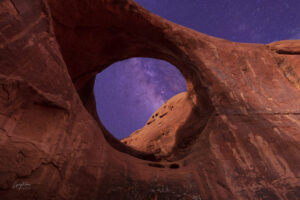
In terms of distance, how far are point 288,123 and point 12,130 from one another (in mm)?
5315

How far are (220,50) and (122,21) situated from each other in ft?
10.6

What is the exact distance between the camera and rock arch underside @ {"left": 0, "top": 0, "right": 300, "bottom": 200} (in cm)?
195

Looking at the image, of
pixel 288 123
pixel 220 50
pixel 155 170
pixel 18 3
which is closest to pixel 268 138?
pixel 288 123

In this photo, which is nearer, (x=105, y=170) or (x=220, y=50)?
(x=105, y=170)

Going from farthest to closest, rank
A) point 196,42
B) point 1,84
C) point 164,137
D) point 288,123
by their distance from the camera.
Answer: point 164,137
point 196,42
point 288,123
point 1,84

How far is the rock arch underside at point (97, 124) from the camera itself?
1.95m

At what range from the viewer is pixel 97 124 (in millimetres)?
3924

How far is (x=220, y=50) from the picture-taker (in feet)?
16.8

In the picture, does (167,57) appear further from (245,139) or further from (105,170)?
(105,170)

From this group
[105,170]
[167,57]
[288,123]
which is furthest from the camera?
[167,57]

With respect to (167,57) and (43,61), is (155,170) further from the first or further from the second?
(167,57)

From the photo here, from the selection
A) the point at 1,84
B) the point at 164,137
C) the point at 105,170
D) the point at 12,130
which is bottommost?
the point at 105,170

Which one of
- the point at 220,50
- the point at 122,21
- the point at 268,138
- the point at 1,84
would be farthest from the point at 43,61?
the point at 220,50

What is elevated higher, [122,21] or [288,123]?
[122,21]
